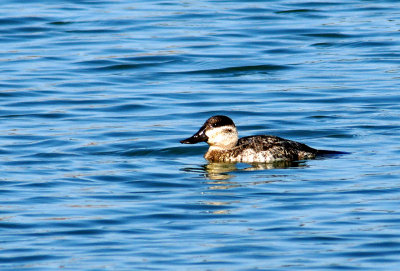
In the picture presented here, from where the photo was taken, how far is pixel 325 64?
65.4 ft

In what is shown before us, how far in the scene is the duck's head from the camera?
1412 cm

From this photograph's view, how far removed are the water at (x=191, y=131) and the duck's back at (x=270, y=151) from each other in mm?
182

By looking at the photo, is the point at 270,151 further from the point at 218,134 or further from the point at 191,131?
the point at 191,131

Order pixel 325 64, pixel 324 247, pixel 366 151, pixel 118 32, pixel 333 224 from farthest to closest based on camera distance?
pixel 118 32
pixel 325 64
pixel 366 151
pixel 333 224
pixel 324 247

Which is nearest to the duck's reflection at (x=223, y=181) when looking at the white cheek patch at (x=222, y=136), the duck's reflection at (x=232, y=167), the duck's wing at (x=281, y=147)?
the duck's reflection at (x=232, y=167)

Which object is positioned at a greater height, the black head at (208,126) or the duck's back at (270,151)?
the black head at (208,126)

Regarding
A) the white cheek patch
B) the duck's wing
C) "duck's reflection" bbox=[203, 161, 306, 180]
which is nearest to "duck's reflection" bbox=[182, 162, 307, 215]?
"duck's reflection" bbox=[203, 161, 306, 180]

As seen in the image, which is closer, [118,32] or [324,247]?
[324,247]

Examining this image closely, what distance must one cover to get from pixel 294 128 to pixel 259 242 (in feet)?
19.2

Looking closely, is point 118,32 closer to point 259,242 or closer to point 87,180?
point 87,180

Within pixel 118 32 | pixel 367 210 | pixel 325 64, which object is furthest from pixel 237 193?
pixel 118 32

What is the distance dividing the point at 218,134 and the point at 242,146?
35 cm

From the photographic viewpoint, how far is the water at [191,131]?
32.4ft

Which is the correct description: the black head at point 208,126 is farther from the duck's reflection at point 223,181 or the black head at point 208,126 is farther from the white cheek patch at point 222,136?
the duck's reflection at point 223,181
